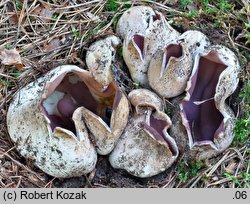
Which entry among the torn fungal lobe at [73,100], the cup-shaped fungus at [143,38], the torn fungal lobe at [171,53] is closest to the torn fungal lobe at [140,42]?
the cup-shaped fungus at [143,38]

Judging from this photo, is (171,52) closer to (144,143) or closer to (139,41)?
(139,41)

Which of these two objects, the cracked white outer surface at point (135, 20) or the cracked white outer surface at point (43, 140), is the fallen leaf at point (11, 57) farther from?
the cracked white outer surface at point (135, 20)

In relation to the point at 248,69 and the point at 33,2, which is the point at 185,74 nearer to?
the point at 248,69

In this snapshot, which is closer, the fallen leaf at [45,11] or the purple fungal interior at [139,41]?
the purple fungal interior at [139,41]

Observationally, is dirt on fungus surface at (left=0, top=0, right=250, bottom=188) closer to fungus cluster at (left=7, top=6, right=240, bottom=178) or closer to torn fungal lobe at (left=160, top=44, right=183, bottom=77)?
fungus cluster at (left=7, top=6, right=240, bottom=178)

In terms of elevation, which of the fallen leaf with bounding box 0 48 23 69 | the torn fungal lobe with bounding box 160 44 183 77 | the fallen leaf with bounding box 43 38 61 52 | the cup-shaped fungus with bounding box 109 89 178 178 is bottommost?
the cup-shaped fungus with bounding box 109 89 178 178

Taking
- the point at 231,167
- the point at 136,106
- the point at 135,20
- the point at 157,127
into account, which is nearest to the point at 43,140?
the point at 136,106

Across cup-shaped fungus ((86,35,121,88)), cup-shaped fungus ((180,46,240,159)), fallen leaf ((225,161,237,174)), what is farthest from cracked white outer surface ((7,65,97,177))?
fallen leaf ((225,161,237,174))

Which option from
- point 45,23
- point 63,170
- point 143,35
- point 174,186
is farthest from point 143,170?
point 45,23
